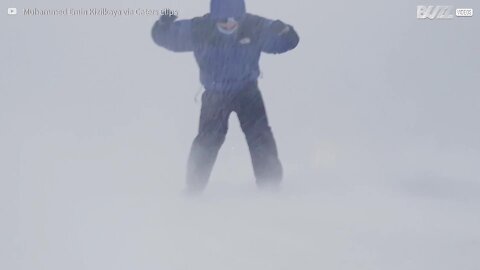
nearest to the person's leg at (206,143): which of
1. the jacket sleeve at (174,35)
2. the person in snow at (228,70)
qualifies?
the person in snow at (228,70)

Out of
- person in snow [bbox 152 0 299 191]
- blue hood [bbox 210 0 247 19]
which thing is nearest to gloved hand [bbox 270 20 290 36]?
person in snow [bbox 152 0 299 191]

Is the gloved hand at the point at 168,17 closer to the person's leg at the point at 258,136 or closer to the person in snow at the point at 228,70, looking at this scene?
the person in snow at the point at 228,70

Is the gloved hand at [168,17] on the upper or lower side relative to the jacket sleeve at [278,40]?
upper

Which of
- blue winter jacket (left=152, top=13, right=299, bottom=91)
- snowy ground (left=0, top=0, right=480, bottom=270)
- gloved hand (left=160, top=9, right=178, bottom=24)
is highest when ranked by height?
gloved hand (left=160, top=9, right=178, bottom=24)

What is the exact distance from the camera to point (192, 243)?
2.65 m

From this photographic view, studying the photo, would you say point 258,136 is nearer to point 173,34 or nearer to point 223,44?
point 223,44

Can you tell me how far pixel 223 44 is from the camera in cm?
262

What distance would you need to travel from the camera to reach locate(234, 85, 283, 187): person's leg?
8.72 ft

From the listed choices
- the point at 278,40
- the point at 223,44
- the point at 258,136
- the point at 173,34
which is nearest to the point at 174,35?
the point at 173,34

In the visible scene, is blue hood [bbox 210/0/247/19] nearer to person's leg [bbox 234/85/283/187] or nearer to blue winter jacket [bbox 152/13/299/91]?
blue winter jacket [bbox 152/13/299/91]

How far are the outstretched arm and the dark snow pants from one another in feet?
0.64

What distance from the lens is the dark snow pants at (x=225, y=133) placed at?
2.65 metres

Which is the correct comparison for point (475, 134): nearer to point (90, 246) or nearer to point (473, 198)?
point (473, 198)

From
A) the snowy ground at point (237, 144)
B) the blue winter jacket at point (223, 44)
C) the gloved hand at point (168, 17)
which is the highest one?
the gloved hand at point (168, 17)
